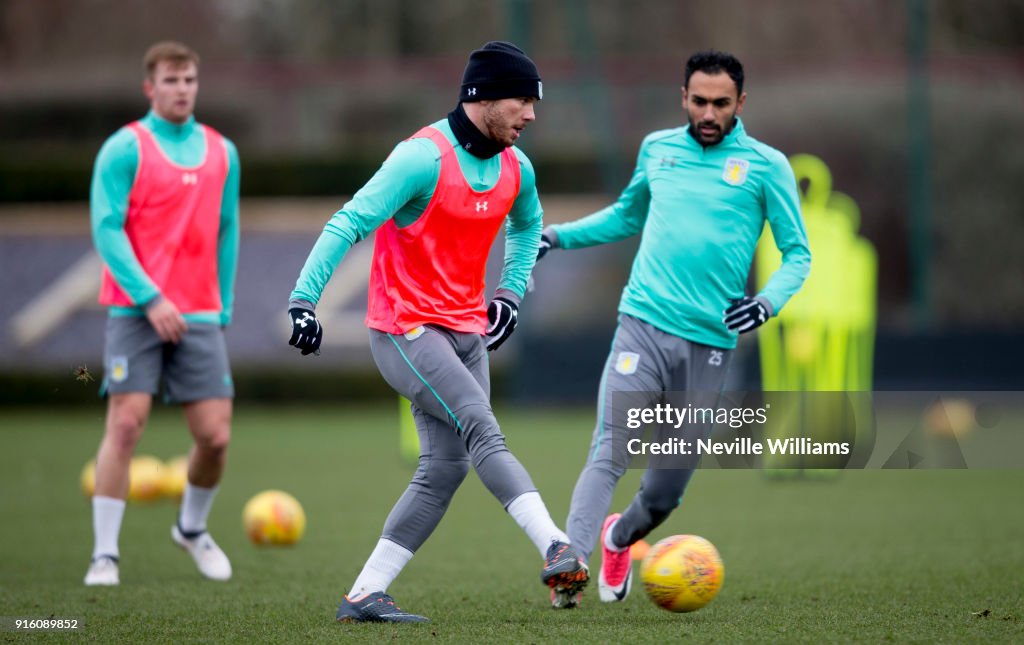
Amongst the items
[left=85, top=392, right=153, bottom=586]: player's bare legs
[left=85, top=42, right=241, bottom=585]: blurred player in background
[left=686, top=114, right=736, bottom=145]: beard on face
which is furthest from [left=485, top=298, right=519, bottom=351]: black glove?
[left=85, top=392, right=153, bottom=586]: player's bare legs

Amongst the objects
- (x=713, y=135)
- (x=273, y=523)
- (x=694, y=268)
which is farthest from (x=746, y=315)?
(x=273, y=523)

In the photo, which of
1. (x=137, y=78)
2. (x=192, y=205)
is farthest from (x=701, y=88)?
(x=137, y=78)

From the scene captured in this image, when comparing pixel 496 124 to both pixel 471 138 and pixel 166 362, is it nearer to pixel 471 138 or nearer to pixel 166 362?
pixel 471 138

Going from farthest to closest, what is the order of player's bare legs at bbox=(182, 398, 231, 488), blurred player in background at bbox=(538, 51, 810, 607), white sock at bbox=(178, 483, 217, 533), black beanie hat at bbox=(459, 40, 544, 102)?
white sock at bbox=(178, 483, 217, 533) → player's bare legs at bbox=(182, 398, 231, 488) → blurred player in background at bbox=(538, 51, 810, 607) → black beanie hat at bbox=(459, 40, 544, 102)

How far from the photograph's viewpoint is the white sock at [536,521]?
16.6 ft

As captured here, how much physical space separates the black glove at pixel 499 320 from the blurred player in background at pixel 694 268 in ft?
2.06

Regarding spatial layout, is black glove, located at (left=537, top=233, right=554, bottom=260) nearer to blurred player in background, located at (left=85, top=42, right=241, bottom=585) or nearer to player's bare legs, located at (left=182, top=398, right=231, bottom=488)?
blurred player in background, located at (left=85, top=42, right=241, bottom=585)

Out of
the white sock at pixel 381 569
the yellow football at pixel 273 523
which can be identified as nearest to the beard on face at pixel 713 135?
the white sock at pixel 381 569

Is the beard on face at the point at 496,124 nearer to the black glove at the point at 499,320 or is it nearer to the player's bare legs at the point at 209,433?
the black glove at the point at 499,320

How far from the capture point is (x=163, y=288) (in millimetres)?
7098

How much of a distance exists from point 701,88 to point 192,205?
2699 mm

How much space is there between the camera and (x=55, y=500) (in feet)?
34.9

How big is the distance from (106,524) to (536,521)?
284 cm

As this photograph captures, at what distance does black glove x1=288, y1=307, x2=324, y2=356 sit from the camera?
4.98 m
